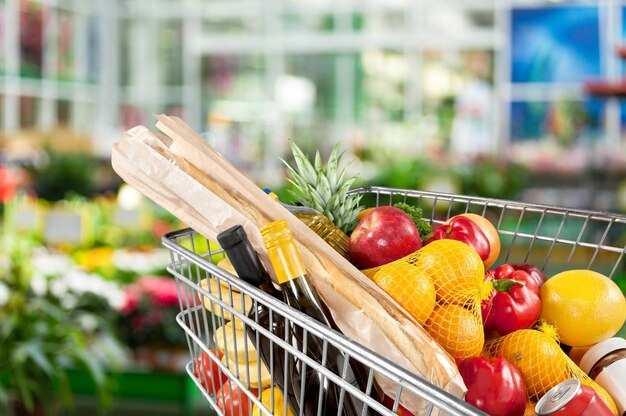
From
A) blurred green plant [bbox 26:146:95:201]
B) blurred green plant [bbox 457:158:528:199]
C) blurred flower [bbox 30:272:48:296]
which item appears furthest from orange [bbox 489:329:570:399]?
blurred green plant [bbox 26:146:95:201]

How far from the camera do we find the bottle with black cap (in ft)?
3.35

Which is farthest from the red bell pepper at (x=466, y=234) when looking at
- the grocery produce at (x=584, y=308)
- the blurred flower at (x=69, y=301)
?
the blurred flower at (x=69, y=301)

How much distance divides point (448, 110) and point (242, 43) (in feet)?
14.4

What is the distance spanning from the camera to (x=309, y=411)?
3.57 feet

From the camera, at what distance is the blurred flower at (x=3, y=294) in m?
3.90

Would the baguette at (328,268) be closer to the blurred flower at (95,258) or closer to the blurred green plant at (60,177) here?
the blurred flower at (95,258)

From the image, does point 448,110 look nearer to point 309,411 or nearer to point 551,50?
point 551,50

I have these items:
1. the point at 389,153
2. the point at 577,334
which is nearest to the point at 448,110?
the point at 389,153

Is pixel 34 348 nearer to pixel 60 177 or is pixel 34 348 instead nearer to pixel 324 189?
pixel 324 189

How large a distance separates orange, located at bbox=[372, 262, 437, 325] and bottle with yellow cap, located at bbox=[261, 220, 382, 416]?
0.10 m

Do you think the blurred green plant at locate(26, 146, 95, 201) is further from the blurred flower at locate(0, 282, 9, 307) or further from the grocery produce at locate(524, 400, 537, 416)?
the grocery produce at locate(524, 400, 537, 416)

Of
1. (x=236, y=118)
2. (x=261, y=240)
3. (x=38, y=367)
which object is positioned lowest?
(x=38, y=367)

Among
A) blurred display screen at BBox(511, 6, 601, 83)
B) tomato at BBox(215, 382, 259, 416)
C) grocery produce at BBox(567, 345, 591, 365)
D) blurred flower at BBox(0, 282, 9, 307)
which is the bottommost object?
blurred flower at BBox(0, 282, 9, 307)

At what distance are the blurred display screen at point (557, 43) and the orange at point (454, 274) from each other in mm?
14037
